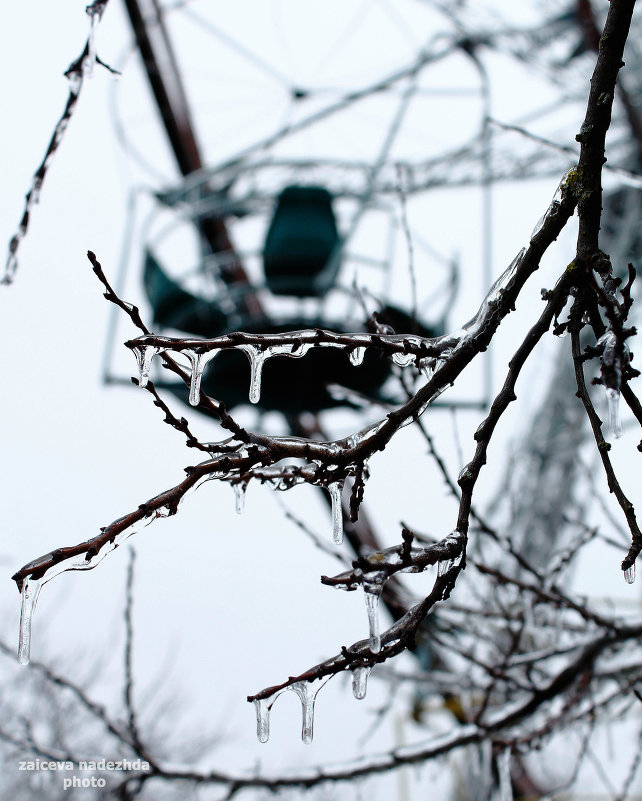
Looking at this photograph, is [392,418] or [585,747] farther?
[585,747]

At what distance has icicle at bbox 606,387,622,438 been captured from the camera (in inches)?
39.2

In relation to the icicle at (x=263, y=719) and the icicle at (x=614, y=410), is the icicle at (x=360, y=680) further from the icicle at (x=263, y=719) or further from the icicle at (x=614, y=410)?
the icicle at (x=614, y=410)

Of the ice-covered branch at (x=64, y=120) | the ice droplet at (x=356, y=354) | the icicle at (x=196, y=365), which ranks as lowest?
the icicle at (x=196, y=365)

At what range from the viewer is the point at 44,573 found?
0.93 meters

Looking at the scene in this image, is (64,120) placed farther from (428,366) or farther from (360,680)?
(360,680)

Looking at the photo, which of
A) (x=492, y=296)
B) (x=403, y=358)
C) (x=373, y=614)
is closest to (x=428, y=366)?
(x=403, y=358)

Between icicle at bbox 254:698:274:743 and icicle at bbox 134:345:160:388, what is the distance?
453 mm

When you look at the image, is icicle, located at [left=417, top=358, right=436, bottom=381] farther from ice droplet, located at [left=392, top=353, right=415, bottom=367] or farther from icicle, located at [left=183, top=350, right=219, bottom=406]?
icicle, located at [left=183, top=350, right=219, bottom=406]

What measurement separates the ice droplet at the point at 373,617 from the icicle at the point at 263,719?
0.19 m

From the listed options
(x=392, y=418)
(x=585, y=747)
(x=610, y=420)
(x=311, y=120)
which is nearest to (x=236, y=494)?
(x=392, y=418)

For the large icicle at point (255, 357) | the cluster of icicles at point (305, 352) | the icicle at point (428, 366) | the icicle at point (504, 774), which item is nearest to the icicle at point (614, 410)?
the cluster of icicles at point (305, 352)

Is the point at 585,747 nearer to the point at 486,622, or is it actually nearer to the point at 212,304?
the point at 486,622

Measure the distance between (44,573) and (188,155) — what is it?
12.8ft

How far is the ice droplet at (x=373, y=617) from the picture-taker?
3.07 feet
